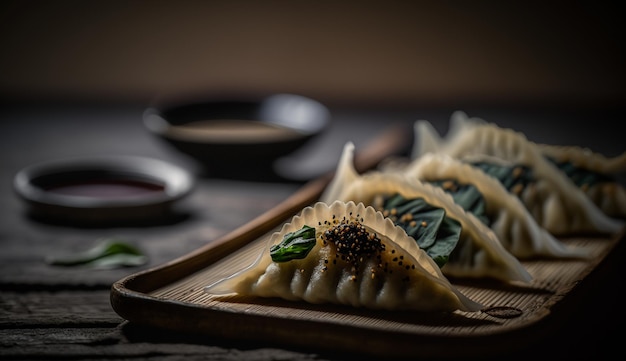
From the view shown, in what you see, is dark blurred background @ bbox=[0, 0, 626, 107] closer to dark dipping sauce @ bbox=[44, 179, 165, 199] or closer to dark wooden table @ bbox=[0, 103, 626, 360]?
dark wooden table @ bbox=[0, 103, 626, 360]

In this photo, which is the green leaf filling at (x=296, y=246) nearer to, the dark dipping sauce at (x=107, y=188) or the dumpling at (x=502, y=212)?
the dumpling at (x=502, y=212)

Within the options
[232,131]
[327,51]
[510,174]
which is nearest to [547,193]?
[510,174]

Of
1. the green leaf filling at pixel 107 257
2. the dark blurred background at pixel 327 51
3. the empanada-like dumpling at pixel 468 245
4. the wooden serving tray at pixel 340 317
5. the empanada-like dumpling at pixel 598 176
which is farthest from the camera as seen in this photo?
the dark blurred background at pixel 327 51

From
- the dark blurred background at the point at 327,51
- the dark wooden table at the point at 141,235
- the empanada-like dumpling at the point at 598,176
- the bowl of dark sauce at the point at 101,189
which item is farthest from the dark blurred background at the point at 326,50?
the empanada-like dumpling at the point at 598,176

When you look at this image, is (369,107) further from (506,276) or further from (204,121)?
(506,276)

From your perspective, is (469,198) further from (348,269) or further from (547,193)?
(348,269)

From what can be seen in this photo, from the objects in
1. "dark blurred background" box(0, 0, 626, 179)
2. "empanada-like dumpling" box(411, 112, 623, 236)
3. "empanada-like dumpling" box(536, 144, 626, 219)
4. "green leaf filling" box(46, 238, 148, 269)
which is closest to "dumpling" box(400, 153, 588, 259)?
"empanada-like dumpling" box(411, 112, 623, 236)
